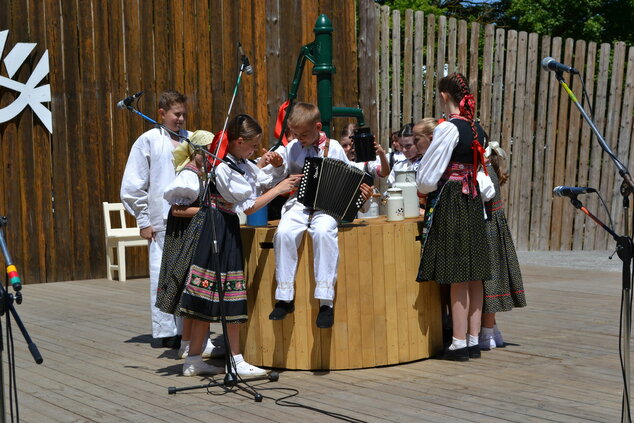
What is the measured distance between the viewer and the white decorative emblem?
29.2 feet

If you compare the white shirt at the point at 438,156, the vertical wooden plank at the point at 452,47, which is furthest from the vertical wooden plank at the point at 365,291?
the vertical wooden plank at the point at 452,47

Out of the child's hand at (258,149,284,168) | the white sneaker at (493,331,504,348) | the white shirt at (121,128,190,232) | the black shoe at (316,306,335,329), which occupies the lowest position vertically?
the white sneaker at (493,331,504,348)

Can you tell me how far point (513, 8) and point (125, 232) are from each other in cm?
1187

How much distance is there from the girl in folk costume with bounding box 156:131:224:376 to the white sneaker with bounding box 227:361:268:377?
0.19 m

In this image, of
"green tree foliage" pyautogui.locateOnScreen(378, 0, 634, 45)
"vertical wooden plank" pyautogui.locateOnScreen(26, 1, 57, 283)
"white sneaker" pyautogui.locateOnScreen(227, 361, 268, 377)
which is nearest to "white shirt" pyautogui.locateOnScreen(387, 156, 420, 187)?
"white sneaker" pyautogui.locateOnScreen(227, 361, 268, 377)

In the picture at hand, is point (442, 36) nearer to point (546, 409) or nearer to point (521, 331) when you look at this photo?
point (521, 331)

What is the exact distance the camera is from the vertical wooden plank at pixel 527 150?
1120cm

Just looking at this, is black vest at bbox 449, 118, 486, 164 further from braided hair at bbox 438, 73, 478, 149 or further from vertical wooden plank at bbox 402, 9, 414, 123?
vertical wooden plank at bbox 402, 9, 414, 123

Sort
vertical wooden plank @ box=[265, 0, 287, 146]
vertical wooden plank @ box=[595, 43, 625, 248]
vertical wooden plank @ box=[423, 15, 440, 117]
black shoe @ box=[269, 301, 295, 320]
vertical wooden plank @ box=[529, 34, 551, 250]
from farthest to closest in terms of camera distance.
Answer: vertical wooden plank @ box=[595, 43, 625, 248]
vertical wooden plank @ box=[529, 34, 551, 250]
vertical wooden plank @ box=[423, 15, 440, 117]
vertical wooden plank @ box=[265, 0, 287, 146]
black shoe @ box=[269, 301, 295, 320]

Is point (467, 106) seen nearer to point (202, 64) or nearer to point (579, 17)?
point (202, 64)

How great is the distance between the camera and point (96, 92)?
9469 mm

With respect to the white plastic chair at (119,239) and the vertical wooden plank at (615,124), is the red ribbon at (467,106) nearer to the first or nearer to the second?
the white plastic chair at (119,239)

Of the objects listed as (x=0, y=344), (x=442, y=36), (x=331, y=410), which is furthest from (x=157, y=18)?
(x=0, y=344)

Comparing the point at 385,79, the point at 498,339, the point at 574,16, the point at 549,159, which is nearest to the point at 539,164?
the point at 549,159
